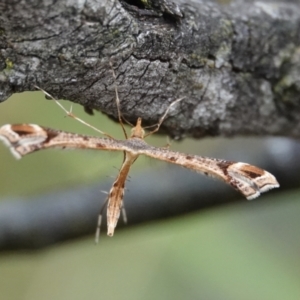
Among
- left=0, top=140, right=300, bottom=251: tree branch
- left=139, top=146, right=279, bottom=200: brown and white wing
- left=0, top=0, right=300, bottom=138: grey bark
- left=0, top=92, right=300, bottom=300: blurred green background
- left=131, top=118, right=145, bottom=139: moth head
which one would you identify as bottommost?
left=0, top=92, right=300, bottom=300: blurred green background

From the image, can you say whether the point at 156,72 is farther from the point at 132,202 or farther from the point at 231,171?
the point at 132,202

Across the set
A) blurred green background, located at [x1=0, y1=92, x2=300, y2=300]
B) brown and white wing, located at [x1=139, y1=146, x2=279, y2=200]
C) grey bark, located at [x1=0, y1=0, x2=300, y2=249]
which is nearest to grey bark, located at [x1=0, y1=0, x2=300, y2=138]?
grey bark, located at [x1=0, y1=0, x2=300, y2=249]

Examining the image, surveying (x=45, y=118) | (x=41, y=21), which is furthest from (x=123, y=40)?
(x=45, y=118)

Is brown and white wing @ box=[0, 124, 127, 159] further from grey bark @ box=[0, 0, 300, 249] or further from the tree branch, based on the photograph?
the tree branch

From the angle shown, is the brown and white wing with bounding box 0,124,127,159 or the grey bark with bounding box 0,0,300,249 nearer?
the grey bark with bounding box 0,0,300,249

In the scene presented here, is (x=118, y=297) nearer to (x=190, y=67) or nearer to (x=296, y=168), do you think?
(x=296, y=168)

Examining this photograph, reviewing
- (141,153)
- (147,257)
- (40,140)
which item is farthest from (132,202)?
(147,257)

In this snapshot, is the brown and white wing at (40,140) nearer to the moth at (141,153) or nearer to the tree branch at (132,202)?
the moth at (141,153)

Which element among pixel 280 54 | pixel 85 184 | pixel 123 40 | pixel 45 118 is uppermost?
pixel 123 40
